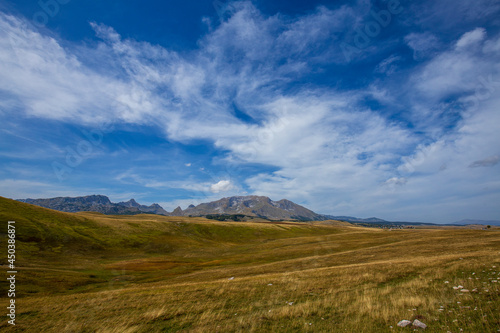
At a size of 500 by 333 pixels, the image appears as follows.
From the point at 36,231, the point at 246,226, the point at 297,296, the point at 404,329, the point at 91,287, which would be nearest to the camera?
the point at 404,329

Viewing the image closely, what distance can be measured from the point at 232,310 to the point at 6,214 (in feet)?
385

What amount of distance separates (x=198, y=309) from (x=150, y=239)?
11789 cm

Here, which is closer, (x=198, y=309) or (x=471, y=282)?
(x=471, y=282)

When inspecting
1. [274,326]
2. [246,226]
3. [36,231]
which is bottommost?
[246,226]

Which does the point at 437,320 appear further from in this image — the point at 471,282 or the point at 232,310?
the point at 232,310

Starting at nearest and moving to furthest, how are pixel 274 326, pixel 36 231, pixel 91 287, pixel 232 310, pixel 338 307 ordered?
pixel 274 326 < pixel 338 307 < pixel 232 310 < pixel 91 287 < pixel 36 231

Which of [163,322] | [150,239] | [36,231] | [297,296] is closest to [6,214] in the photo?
[36,231]

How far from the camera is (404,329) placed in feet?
31.2

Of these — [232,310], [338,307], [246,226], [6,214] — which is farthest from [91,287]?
[246,226]

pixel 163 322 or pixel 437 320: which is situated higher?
pixel 437 320

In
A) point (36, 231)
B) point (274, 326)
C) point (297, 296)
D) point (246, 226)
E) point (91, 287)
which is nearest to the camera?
point (274, 326)

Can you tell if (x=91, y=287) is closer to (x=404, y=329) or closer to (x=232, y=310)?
(x=232, y=310)

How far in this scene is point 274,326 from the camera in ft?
40.3

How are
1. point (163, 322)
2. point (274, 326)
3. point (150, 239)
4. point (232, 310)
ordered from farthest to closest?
point (150, 239), point (232, 310), point (163, 322), point (274, 326)
